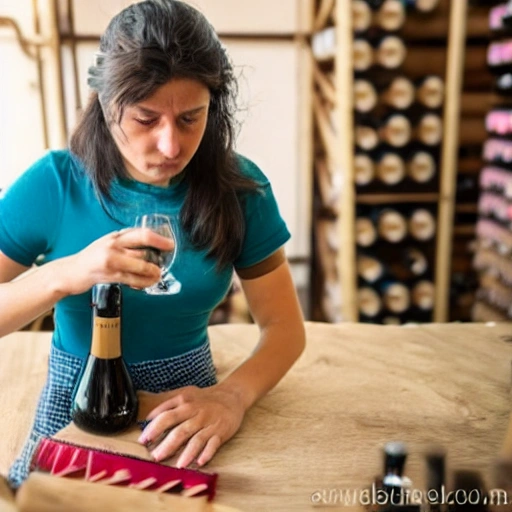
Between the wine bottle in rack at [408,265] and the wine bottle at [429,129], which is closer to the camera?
the wine bottle at [429,129]

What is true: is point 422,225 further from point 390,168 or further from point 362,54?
point 362,54

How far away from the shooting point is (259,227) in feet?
2.48

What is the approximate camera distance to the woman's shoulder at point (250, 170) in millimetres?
771

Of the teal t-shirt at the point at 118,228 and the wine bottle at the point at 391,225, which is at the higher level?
the teal t-shirt at the point at 118,228

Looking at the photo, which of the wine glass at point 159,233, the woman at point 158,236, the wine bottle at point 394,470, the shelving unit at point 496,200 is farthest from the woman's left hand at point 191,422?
the shelving unit at point 496,200

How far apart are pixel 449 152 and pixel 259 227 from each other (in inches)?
47.6

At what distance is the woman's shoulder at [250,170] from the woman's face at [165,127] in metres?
0.15

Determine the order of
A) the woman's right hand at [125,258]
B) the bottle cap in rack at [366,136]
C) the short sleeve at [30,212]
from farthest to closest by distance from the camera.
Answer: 1. the bottle cap in rack at [366,136]
2. the short sleeve at [30,212]
3. the woman's right hand at [125,258]

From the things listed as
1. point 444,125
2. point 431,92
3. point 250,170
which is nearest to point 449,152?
point 444,125

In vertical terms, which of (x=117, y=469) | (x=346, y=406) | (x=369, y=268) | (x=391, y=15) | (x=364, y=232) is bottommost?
(x=369, y=268)

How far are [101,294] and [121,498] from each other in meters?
0.19

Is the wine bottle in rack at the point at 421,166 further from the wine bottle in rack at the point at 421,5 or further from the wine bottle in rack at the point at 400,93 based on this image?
the wine bottle in rack at the point at 421,5

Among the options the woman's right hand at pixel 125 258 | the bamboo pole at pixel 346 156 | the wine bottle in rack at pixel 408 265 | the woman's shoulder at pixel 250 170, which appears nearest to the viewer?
the woman's right hand at pixel 125 258

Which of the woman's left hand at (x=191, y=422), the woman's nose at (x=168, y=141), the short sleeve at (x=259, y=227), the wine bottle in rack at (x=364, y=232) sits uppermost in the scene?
the woman's nose at (x=168, y=141)
